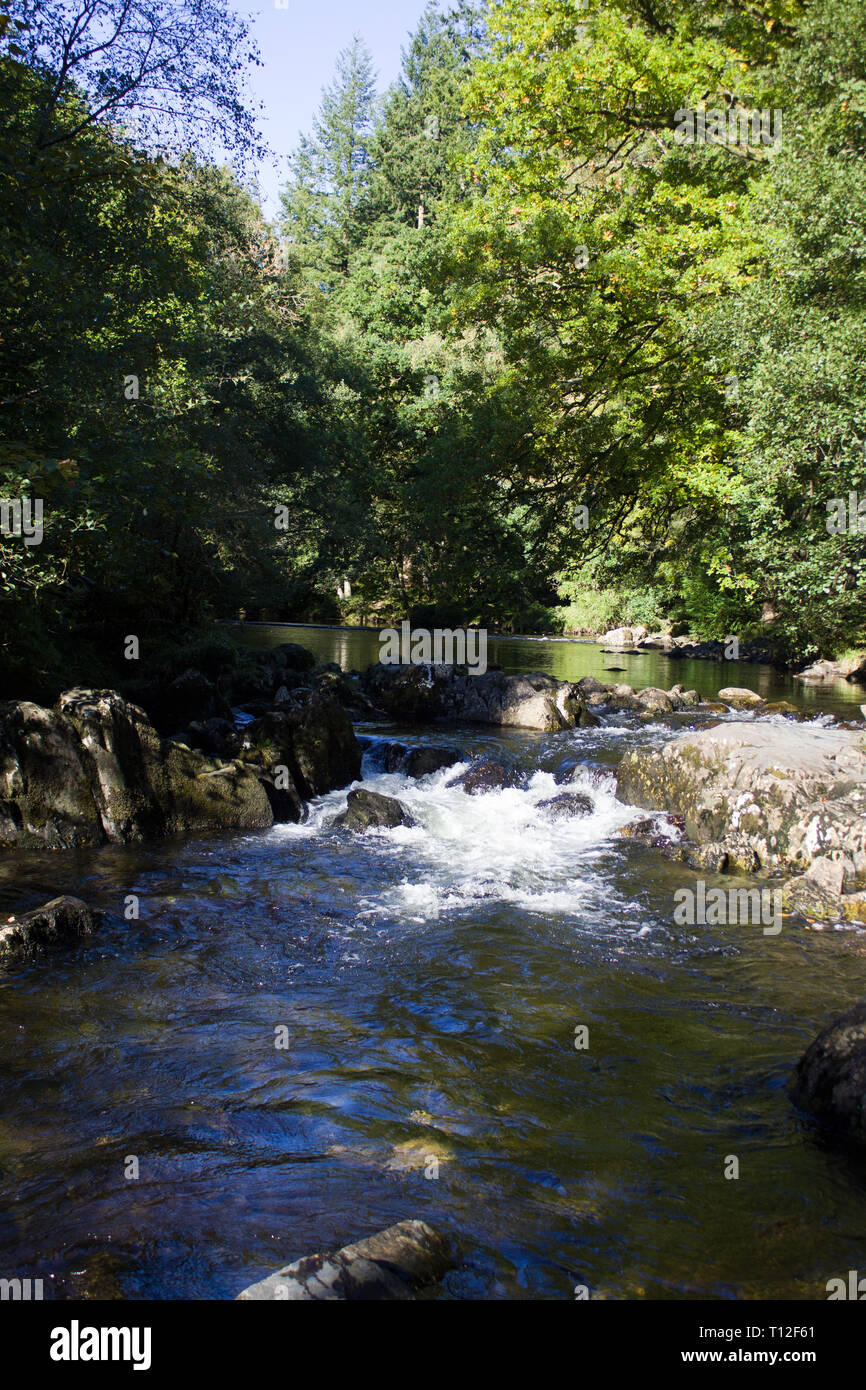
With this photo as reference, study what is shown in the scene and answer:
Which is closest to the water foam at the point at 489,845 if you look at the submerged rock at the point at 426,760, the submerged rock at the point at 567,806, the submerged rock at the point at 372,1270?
the submerged rock at the point at 567,806

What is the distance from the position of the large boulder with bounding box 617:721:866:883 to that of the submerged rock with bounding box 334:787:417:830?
3.23 metres

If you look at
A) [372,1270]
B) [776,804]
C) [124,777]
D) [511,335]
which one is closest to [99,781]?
[124,777]

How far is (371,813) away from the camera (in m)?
11.2

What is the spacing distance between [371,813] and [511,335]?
13.1 metres

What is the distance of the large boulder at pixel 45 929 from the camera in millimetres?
6457

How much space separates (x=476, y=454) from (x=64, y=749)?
12.1 m

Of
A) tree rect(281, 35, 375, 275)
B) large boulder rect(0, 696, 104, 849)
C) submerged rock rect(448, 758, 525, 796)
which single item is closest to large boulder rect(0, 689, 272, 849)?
large boulder rect(0, 696, 104, 849)

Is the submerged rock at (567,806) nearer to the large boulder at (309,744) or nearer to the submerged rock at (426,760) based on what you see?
the submerged rock at (426,760)

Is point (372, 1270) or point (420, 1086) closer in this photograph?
point (372, 1270)

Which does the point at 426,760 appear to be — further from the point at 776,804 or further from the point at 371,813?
the point at 776,804

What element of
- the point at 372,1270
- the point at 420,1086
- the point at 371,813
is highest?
the point at 371,813

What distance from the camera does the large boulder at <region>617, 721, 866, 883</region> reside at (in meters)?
A: 9.02

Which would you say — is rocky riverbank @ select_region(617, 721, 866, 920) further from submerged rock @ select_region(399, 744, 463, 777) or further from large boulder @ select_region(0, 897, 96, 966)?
large boulder @ select_region(0, 897, 96, 966)
